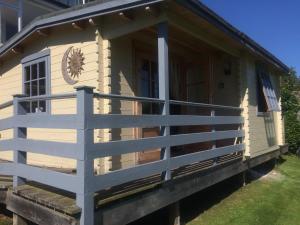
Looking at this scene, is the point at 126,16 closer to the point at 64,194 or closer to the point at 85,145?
the point at 85,145

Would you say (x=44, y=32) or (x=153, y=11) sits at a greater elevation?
(x=44, y=32)

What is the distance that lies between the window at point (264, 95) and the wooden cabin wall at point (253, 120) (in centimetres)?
28

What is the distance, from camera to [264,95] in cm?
1128

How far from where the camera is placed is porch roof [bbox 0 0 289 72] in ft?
20.4

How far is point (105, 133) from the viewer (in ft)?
22.9

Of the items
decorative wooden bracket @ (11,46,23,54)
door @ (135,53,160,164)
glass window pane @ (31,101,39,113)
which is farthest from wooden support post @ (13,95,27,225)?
decorative wooden bracket @ (11,46,23,54)

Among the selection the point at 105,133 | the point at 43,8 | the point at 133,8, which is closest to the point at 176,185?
the point at 105,133

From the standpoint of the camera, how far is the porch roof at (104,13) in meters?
6.23

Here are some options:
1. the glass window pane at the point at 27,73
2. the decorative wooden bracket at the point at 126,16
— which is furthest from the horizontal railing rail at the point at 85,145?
the glass window pane at the point at 27,73

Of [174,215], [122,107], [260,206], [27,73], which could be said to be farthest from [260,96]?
[27,73]

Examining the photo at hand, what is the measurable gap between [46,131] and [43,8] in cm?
915

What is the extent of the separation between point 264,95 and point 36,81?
6.50 m

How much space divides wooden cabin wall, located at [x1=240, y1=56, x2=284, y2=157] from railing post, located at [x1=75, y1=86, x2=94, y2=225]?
6.40 m

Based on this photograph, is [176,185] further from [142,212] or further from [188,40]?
[188,40]
